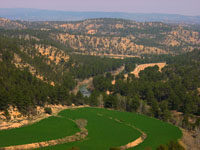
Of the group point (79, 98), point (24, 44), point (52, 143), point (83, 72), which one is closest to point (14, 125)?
point (52, 143)

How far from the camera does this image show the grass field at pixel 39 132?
2099 inches

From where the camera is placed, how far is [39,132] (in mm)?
60062

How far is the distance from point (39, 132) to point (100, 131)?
14.3 metres

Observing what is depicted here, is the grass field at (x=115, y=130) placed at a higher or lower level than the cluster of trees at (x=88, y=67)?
higher

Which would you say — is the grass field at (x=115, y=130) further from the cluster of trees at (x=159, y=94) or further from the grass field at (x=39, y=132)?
the cluster of trees at (x=159, y=94)

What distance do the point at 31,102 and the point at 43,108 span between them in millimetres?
4959

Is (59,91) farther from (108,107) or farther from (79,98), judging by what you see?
(108,107)

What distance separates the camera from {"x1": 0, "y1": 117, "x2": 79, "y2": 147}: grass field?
5333 cm

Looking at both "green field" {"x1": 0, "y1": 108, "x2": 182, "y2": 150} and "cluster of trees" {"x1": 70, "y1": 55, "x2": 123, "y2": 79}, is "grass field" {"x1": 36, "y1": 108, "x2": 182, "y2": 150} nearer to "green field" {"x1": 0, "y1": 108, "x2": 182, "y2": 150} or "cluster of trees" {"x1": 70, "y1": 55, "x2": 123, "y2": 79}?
"green field" {"x1": 0, "y1": 108, "x2": 182, "y2": 150}

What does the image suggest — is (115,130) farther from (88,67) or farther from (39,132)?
(88,67)

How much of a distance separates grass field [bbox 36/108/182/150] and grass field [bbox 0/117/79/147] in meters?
4.73

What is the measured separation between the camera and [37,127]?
6400 centimetres

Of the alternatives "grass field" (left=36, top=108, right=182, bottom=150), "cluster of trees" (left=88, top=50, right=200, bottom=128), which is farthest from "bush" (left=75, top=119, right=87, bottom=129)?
"cluster of trees" (left=88, top=50, right=200, bottom=128)

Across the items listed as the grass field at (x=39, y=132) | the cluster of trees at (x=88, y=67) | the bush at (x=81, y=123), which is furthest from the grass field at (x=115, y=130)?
the cluster of trees at (x=88, y=67)
